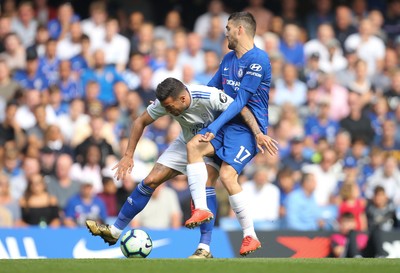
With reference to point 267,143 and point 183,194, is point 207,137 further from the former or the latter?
point 183,194

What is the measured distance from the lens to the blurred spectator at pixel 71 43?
62.7 ft

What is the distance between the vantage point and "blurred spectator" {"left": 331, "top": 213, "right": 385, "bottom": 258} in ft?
48.0

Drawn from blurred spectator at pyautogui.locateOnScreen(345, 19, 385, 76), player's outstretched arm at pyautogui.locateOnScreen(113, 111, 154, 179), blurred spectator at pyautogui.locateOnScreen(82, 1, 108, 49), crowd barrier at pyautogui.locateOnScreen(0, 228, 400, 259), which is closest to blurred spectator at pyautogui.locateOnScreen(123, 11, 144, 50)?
blurred spectator at pyautogui.locateOnScreen(82, 1, 108, 49)

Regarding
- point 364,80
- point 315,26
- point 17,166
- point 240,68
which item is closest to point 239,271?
point 240,68

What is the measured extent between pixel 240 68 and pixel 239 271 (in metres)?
2.75

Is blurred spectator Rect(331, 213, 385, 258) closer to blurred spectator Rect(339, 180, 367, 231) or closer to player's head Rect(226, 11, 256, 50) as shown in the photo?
blurred spectator Rect(339, 180, 367, 231)

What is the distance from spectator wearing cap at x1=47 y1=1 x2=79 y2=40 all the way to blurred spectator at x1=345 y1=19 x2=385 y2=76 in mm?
5228

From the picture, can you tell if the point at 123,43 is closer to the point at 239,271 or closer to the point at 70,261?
the point at 70,261

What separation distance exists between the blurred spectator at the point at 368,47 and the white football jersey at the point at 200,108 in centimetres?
962

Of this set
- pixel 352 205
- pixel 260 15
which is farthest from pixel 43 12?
pixel 352 205

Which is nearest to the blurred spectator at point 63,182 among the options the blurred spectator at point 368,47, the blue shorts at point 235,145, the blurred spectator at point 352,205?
the blurred spectator at point 352,205

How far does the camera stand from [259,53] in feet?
38.0

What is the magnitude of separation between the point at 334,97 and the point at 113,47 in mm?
3966

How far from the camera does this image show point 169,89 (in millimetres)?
11102
